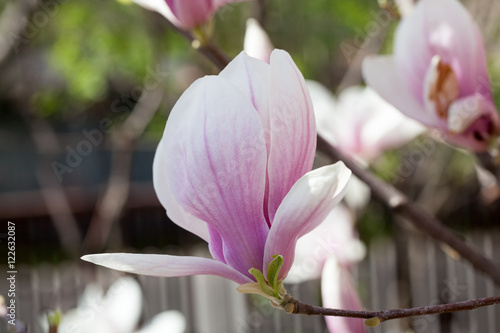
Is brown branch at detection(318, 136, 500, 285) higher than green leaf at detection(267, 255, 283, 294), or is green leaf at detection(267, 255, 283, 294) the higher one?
brown branch at detection(318, 136, 500, 285)

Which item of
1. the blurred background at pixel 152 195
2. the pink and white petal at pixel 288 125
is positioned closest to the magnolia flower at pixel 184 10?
the pink and white petal at pixel 288 125

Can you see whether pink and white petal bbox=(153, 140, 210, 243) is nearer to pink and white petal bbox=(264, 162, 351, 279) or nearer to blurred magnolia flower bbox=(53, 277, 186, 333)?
pink and white petal bbox=(264, 162, 351, 279)

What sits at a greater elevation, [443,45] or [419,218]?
[443,45]

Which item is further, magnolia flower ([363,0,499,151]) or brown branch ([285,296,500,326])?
magnolia flower ([363,0,499,151])

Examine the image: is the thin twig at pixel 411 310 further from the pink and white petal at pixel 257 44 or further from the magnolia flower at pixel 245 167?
the pink and white petal at pixel 257 44

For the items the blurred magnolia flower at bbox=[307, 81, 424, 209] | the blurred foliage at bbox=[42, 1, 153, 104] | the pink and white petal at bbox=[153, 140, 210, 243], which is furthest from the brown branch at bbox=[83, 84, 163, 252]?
the pink and white petal at bbox=[153, 140, 210, 243]

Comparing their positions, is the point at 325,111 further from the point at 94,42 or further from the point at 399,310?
the point at 94,42

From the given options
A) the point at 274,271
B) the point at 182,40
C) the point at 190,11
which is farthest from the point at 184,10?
the point at 182,40
